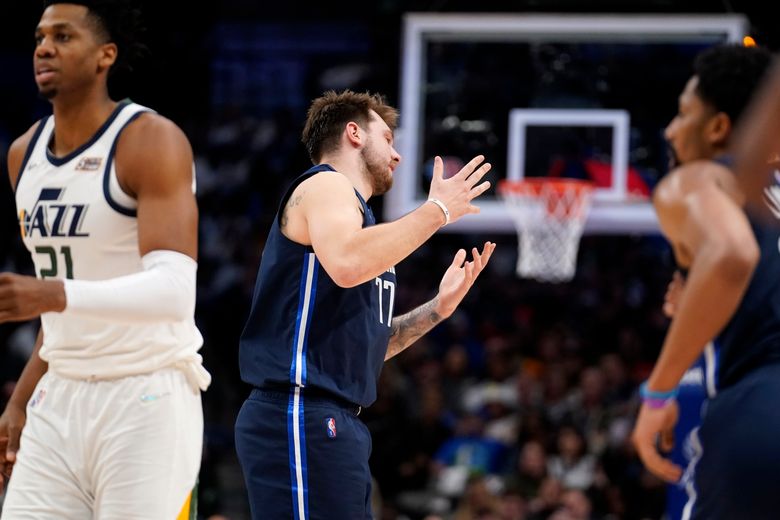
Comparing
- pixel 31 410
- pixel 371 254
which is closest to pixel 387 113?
pixel 371 254

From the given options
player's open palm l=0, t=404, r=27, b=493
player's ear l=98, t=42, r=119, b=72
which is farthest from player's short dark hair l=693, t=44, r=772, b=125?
player's open palm l=0, t=404, r=27, b=493

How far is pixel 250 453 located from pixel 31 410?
2.52 ft

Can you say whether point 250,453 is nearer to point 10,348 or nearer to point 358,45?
point 10,348

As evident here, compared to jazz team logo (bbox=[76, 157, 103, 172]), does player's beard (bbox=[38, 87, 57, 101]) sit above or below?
above

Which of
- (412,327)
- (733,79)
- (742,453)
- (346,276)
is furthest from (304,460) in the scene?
(733,79)

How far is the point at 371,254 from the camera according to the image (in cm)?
391

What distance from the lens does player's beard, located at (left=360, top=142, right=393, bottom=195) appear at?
14.7 ft

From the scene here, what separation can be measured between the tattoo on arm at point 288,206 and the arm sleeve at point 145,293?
0.42m

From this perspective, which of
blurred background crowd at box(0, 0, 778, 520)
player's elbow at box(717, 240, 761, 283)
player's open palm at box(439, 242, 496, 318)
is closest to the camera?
player's elbow at box(717, 240, 761, 283)

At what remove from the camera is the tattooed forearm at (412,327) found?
470 centimetres

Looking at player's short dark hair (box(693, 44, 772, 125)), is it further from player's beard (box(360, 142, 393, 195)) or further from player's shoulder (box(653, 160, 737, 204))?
player's beard (box(360, 142, 393, 195))

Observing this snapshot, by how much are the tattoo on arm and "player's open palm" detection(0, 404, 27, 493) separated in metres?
1.18

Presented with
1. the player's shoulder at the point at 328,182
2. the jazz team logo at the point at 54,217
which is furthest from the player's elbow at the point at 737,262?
the jazz team logo at the point at 54,217

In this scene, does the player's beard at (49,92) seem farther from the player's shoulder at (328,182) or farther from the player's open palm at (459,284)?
the player's open palm at (459,284)
